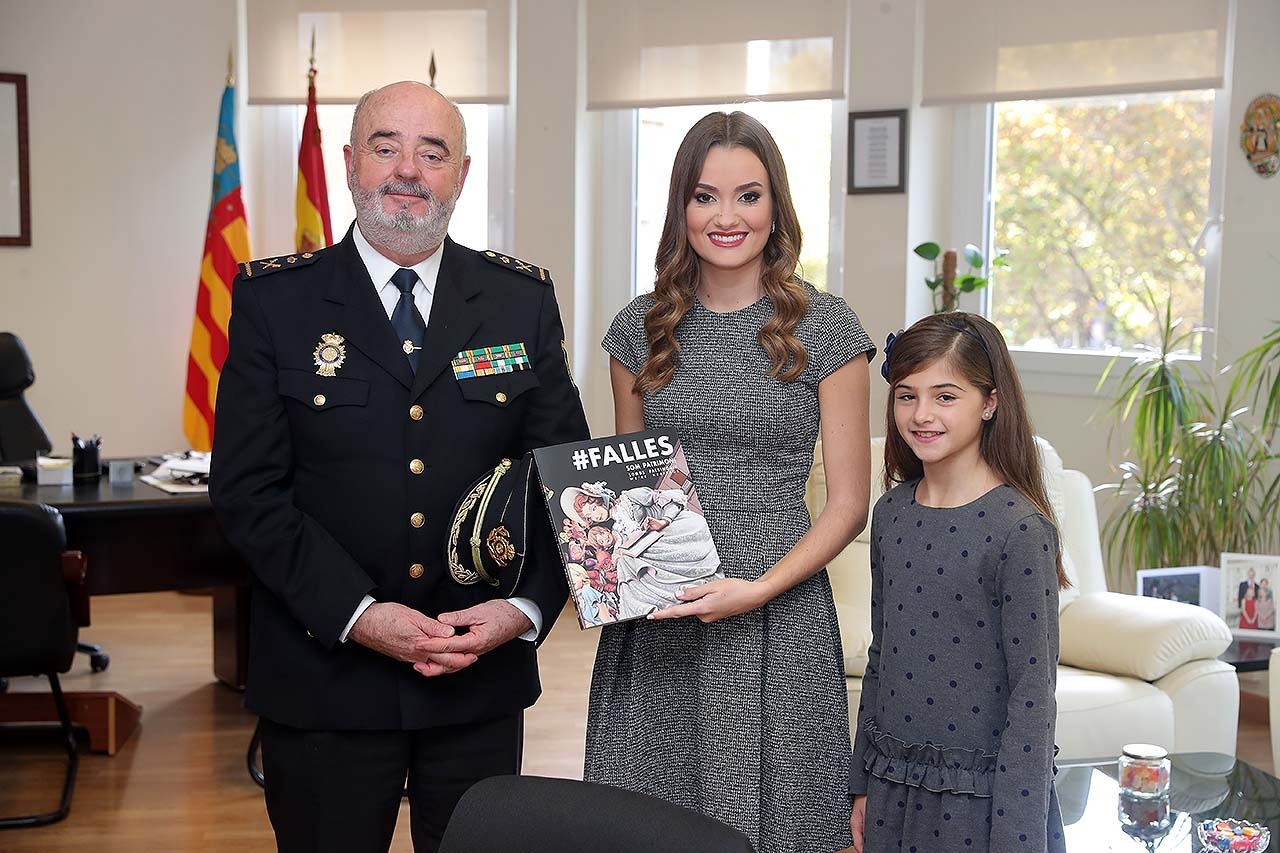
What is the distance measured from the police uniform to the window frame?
3143mm

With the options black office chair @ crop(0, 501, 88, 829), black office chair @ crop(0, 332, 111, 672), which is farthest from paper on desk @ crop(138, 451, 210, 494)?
black office chair @ crop(0, 332, 111, 672)

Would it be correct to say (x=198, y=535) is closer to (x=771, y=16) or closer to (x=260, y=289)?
(x=260, y=289)

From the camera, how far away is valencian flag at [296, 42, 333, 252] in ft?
17.3

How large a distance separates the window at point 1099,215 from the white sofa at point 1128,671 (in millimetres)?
1640

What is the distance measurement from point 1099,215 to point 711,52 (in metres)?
1.59

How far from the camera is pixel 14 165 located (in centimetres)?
531

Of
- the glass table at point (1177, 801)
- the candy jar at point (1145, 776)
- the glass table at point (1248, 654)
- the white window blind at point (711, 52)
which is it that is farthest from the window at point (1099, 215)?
the candy jar at point (1145, 776)

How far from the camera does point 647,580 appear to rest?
178 centimetres

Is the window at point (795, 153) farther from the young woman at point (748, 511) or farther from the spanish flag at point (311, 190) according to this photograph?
the young woman at point (748, 511)

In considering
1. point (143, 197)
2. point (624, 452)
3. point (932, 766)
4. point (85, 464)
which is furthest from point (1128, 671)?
point (143, 197)

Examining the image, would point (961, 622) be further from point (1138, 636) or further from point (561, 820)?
point (1138, 636)

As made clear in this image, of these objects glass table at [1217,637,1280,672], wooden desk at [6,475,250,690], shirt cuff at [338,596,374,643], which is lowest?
glass table at [1217,637,1280,672]

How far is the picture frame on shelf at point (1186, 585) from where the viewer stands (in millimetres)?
3658

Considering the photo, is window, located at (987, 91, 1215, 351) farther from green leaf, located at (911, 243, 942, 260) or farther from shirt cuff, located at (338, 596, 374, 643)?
shirt cuff, located at (338, 596, 374, 643)
